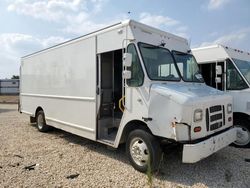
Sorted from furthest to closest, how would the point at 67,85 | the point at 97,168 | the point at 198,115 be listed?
1. the point at 67,85
2. the point at 97,168
3. the point at 198,115

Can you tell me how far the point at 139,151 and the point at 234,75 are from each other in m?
4.24

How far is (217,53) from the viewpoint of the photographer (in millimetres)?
8000

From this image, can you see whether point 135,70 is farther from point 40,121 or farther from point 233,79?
point 40,121

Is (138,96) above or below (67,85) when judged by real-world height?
below

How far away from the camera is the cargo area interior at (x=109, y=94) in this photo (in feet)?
21.1

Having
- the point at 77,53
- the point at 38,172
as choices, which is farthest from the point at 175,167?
the point at 77,53

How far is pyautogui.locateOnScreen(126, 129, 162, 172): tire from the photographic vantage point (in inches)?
191

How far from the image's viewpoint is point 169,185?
15.0 ft

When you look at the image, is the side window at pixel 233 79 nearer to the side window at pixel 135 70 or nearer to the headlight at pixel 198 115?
the headlight at pixel 198 115

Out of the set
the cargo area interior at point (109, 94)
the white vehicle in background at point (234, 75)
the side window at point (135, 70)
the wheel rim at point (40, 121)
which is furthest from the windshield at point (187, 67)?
the wheel rim at point (40, 121)

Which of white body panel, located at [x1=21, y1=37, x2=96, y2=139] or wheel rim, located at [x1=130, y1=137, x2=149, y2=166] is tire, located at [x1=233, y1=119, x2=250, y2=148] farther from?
white body panel, located at [x1=21, y1=37, x2=96, y2=139]

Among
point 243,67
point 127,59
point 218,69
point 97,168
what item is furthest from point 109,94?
point 243,67

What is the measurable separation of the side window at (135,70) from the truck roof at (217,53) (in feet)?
12.4

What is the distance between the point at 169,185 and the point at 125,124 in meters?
1.55
